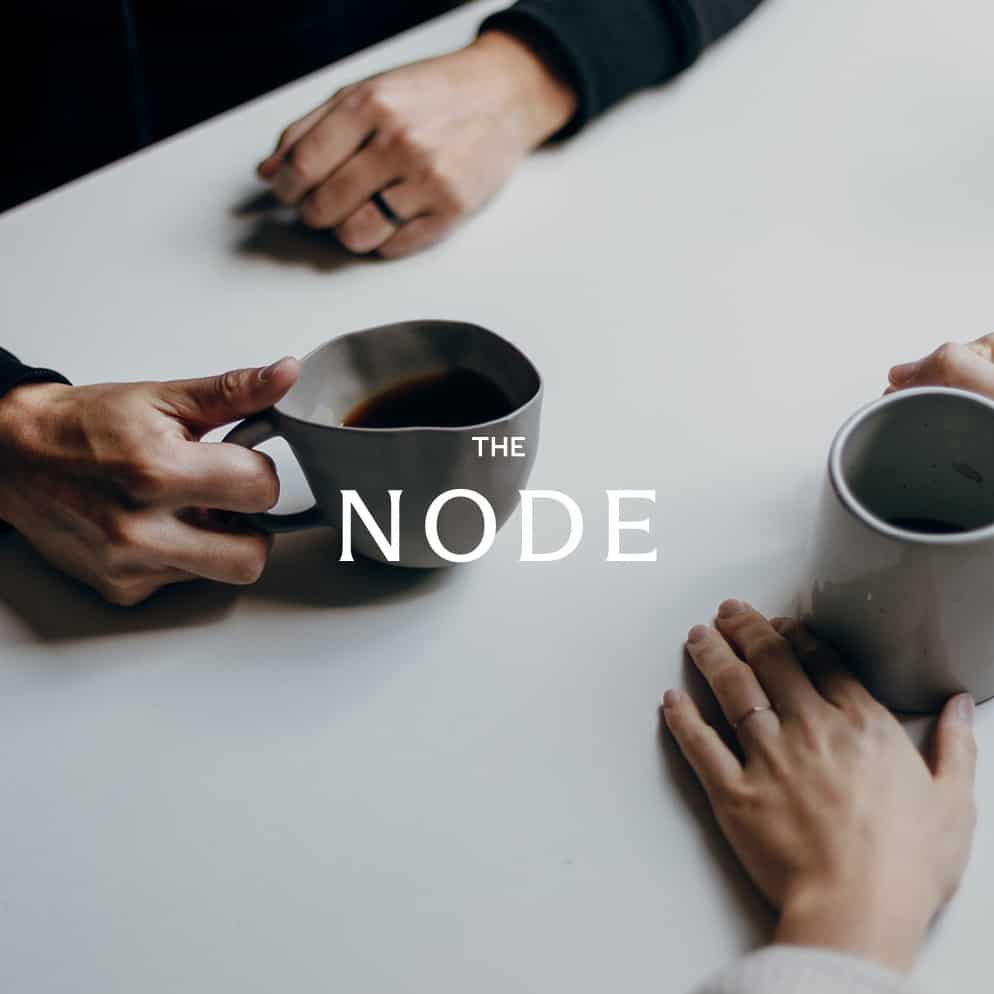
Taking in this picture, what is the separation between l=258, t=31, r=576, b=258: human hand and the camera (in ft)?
2.75

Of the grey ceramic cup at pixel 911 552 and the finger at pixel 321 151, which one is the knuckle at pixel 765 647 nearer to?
the grey ceramic cup at pixel 911 552

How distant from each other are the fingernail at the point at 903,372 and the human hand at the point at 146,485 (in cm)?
35

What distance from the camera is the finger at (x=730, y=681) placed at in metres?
0.54

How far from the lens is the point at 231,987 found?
0.48 metres

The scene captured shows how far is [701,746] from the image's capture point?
0.53 meters

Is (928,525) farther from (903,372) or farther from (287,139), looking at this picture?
(287,139)

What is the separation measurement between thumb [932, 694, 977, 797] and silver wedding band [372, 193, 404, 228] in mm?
529

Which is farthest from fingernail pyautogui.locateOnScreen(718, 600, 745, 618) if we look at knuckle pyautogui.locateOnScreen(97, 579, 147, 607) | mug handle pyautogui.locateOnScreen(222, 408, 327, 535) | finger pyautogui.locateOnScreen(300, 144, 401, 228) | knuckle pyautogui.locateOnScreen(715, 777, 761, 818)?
finger pyautogui.locateOnScreen(300, 144, 401, 228)

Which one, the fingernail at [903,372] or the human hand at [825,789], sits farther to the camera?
the fingernail at [903,372]

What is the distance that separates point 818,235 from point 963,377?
0.26 meters

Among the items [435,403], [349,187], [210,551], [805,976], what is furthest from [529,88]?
[805,976]

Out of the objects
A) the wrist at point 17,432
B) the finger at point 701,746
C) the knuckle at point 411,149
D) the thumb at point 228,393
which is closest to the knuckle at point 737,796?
the finger at point 701,746

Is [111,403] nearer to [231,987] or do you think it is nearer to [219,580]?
[219,580]

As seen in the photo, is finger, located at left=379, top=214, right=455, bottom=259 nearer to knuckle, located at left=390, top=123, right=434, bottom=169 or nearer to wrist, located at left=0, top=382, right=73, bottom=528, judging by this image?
knuckle, located at left=390, top=123, right=434, bottom=169
